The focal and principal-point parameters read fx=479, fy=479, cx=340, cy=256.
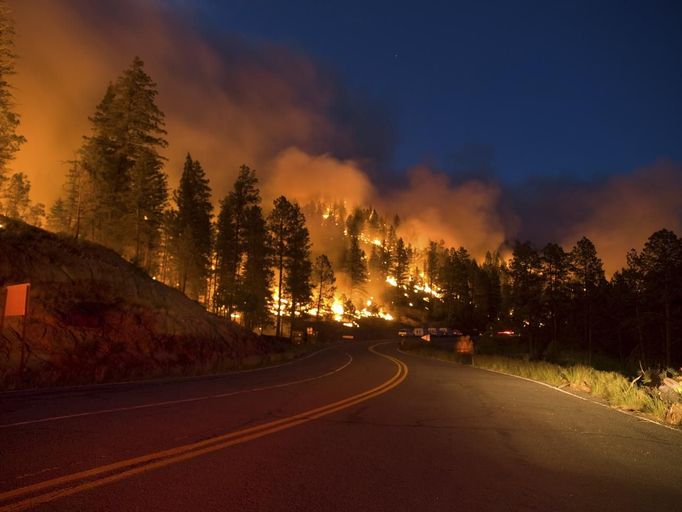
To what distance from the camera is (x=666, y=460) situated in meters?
7.34

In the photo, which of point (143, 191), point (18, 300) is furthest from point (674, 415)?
point (143, 191)

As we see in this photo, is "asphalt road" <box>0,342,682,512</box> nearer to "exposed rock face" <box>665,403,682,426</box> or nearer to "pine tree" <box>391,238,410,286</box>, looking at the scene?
"exposed rock face" <box>665,403,682,426</box>

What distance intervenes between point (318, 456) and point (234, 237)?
56.1 metres

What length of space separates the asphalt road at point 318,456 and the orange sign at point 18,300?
3.50 m

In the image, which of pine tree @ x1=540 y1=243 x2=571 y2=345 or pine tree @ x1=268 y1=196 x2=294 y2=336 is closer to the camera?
pine tree @ x1=268 y1=196 x2=294 y2=336

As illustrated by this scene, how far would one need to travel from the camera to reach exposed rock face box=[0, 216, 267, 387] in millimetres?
18297

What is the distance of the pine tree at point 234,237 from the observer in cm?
5222

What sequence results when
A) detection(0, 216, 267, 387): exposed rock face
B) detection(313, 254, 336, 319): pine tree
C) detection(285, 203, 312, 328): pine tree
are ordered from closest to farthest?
detection(0, 216, 267, 387): exposed rock face, detection(285, 203, 312, 328): pine tree, detection(313, 254, 336, 319): pine tree

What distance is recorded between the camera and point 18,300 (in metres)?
14.5

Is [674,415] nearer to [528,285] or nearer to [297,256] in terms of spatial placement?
[297,256]

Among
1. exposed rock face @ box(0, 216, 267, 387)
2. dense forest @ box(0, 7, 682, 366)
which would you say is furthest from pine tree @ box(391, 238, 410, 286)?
exposed rock face @ box(0, 216, 267, 387)

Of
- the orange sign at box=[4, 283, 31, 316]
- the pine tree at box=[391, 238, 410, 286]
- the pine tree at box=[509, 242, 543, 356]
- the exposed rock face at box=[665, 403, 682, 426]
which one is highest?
the pine tree at box=[391, 238, 410, 286]

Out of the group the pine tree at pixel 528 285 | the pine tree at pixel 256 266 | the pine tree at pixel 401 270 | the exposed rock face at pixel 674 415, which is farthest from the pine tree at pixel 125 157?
the pine tree at pixel 401 270

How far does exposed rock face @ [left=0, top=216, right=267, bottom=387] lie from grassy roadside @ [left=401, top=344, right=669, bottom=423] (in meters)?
15.5
